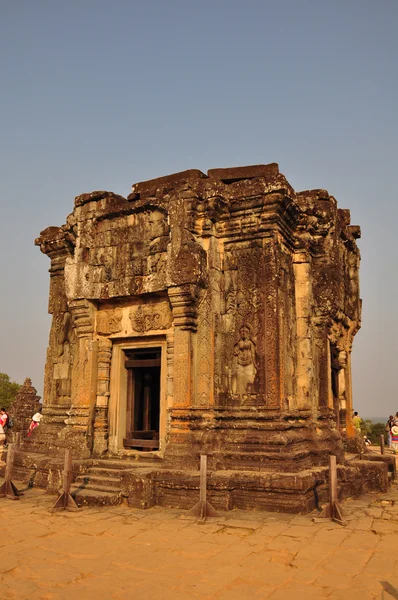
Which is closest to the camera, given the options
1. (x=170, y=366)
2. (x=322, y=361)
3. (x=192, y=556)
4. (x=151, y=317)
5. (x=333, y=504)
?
(x=192, y=556)

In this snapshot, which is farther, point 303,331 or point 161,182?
point 161,182

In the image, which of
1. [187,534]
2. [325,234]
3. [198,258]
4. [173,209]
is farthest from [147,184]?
[187,534]

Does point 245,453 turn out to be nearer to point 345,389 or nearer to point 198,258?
point 198,258

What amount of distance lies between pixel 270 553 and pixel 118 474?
11.6 feet

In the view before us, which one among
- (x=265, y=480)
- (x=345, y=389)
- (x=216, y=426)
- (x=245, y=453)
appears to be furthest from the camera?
(x=345, y=389)

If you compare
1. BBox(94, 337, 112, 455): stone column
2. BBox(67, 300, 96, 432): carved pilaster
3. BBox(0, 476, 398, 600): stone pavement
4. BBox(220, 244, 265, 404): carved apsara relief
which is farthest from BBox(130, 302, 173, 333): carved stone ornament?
BBox(0, 476, 398, 600): stone pavement

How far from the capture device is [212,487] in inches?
281

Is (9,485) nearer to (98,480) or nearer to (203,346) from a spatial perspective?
(98,480)

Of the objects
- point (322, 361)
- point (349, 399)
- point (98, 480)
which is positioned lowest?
point (98, 480)

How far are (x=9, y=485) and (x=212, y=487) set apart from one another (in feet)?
11.0

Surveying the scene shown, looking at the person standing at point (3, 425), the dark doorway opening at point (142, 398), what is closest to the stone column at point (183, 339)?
the dark doorway opening at point (142, 398)

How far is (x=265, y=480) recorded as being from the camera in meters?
7.10

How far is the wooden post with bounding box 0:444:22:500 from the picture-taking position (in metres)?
8.00

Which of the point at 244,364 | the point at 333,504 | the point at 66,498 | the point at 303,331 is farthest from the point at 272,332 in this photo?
the point at 66,498
